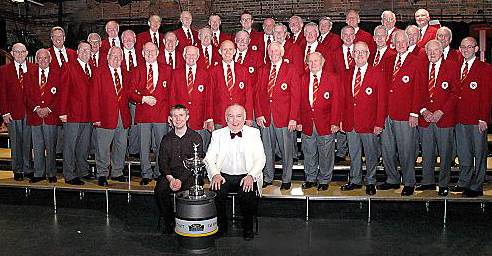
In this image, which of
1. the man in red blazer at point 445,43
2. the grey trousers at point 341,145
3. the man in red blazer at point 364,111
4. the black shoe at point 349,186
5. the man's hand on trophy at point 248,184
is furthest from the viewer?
the grey trousers at point 341,145

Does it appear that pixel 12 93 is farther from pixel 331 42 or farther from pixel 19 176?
pixel 331 42

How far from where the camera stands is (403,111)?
573 cm

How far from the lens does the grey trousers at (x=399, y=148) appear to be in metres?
5.78

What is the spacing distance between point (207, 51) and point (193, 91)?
2.67 feet

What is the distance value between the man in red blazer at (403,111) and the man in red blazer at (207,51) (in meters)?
2.03

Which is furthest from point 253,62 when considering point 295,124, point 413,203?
point 413,203

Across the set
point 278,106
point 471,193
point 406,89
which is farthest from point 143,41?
point 471,193

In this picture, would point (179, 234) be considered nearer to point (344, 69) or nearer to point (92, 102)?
point (92, 102)

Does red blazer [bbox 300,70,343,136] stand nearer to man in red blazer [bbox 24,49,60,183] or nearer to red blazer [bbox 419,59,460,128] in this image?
red blazer [bbox 419,59,460,128]

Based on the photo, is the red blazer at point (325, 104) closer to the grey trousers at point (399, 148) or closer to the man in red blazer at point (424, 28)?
the grey trousers at point (399, 148)

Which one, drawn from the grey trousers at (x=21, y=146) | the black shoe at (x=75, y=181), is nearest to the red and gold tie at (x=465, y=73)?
the black shoe at (x=75, y=181)

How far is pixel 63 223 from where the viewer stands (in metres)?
5.57

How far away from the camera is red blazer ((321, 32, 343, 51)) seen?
655 centimetres

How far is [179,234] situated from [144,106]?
1.93 meters
